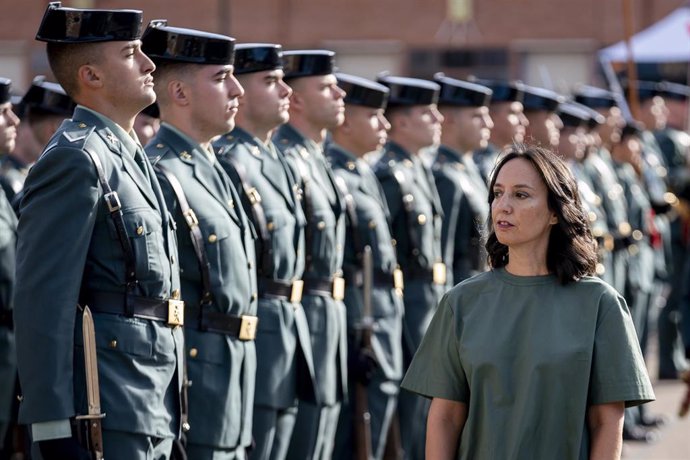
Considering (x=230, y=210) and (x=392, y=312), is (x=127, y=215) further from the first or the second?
(x=392, y=312)

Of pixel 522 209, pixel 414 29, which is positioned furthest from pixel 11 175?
pixel 414 29

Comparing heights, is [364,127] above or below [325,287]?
above

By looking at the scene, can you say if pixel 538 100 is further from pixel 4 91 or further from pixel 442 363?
pixel 442 363

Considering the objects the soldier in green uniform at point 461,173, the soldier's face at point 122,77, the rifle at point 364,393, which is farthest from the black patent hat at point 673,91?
the soldier's face at point 122,77

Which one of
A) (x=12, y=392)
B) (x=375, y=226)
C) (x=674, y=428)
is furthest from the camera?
(x=674, y=428)

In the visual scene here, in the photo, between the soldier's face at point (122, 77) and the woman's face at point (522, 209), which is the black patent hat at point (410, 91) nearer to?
the soldier's face at point (122, 77)

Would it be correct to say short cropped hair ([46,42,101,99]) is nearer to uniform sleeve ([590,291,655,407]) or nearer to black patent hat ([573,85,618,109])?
uniform sleeve ([590,291,655,407])

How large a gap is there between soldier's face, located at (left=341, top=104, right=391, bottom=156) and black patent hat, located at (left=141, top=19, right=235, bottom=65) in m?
2.42

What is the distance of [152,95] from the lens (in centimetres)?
505

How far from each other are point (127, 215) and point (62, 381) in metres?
0.57

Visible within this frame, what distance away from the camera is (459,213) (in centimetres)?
952

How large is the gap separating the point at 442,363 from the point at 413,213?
4.36m

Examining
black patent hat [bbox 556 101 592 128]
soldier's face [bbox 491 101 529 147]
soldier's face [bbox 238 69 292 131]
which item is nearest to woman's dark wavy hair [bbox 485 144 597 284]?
soldier's face [bbox 238 69 292 131]

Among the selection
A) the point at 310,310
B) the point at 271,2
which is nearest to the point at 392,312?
the point at 310,310
